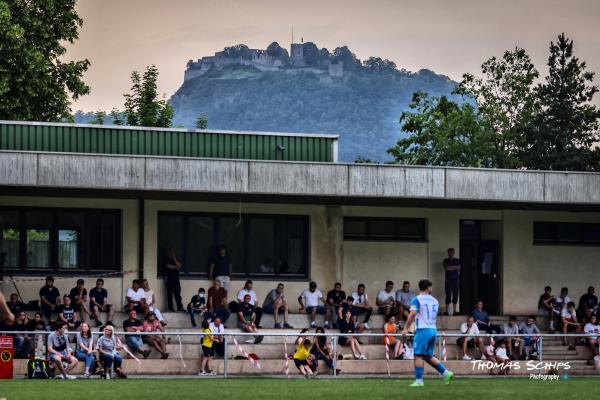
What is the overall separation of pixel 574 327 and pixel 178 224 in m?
10.4

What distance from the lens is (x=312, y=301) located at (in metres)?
33.5

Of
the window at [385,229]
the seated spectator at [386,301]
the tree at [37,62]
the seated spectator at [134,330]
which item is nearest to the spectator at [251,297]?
the seated spectator at [134,330]

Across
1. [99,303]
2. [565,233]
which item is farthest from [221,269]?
[565,233]

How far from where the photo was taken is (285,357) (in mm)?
29500

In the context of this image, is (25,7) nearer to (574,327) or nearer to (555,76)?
(574,327)

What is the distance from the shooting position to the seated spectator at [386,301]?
3375cm

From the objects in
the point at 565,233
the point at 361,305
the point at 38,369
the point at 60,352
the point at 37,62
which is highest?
the point at 37,62

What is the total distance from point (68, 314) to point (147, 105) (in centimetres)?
4833

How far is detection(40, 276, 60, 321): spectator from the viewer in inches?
1231

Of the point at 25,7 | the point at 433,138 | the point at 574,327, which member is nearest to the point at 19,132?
the point at 574,327

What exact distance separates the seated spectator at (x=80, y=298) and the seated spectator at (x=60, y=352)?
3541mm

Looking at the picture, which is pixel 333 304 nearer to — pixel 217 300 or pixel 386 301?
pixel 386 301

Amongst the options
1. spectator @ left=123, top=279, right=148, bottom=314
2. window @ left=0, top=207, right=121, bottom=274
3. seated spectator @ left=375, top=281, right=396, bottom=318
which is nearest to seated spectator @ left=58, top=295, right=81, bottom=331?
spectator @ left=123, top=279, right=148, bottom=314

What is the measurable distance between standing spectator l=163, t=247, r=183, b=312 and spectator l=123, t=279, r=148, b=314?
0.93 meters
